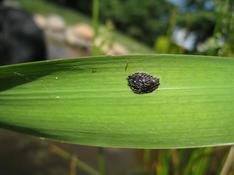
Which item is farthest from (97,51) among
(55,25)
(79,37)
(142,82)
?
(55,25)

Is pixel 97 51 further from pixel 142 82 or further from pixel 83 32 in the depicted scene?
pixel 83 32

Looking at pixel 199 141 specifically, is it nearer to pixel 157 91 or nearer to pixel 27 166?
pixel 157 91

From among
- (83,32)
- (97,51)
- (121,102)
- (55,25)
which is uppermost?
(121,102)

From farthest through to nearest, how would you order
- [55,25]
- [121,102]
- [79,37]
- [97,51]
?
[55,25], [79,37], [97,51], [121,102]

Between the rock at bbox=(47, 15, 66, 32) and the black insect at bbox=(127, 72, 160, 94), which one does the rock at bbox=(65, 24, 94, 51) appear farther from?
the black insect at bbox=(127, 72, 160, 94)

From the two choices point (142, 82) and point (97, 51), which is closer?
point (142, 82)

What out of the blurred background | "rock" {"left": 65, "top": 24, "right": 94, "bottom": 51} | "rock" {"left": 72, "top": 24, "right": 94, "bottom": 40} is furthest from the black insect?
"rock" {"left": 72, "top": 24, "right": 94, "bottom": 40}

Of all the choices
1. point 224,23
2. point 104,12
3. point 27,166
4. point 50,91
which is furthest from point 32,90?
point 104,12

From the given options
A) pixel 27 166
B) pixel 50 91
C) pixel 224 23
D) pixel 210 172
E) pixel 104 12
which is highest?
pixel 50 91
